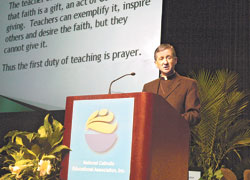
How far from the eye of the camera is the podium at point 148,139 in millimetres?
1546

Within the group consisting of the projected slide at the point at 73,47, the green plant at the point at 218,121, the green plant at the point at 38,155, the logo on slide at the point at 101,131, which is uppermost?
the projected slide at the point at 73,47

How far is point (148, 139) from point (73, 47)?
3.16 meters

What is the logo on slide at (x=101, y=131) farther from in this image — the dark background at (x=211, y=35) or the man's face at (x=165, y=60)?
the dark background at (x=211, y=35)

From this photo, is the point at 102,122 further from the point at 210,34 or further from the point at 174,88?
the point at 210,34

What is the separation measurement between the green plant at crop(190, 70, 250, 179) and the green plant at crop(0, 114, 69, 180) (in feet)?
7.87

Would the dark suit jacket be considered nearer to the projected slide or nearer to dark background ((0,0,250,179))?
the projected slide

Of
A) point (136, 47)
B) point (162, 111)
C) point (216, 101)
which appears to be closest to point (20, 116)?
point (136, 47)

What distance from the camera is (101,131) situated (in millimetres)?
1668

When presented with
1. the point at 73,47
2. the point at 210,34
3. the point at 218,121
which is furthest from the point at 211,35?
the point at 73,47

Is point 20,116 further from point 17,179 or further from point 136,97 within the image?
point 136,97

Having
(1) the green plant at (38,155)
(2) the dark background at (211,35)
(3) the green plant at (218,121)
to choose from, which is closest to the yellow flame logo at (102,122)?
(1) the green plant at (38,155)

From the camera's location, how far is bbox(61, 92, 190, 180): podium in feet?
5.07

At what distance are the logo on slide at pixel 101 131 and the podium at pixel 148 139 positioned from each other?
3cm

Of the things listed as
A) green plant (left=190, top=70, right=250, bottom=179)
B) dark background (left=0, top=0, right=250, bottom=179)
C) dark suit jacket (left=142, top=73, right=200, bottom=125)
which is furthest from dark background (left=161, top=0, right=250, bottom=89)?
dark suit jacket (left=142, top=73, right=200, bottom=125)
